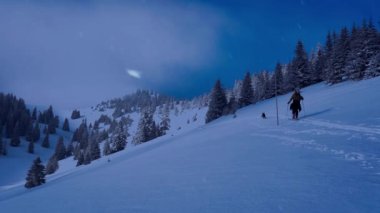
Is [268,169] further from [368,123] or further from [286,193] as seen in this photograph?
[368,123]

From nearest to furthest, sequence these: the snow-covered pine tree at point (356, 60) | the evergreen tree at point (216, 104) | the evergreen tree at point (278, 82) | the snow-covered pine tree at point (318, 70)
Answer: the snow-covered pine tree at point (356, 60), the evergreen tree at point (216, 104), the snow-covered pine tree at point (318, 70), the evergreen tree at point (278, 82)

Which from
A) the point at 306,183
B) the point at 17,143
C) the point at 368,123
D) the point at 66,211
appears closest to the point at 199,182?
the point at 306,183

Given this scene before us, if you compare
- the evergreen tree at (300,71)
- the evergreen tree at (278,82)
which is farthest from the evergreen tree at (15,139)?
the evergreen tree at (300,71)

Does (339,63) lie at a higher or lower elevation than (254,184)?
higher

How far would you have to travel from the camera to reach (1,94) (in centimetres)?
16125

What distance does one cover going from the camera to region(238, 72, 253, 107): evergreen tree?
238 ft

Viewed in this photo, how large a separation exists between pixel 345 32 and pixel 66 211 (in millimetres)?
65936

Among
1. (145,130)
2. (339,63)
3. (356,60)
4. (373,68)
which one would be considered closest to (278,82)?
(339,63)

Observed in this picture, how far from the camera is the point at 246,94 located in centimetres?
7344

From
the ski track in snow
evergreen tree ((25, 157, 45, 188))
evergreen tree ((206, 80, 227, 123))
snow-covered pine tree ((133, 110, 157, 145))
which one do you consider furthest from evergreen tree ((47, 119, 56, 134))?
the ski track in snow

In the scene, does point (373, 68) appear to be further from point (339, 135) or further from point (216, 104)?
point (339, 135)

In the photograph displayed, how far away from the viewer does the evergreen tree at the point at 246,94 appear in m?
72.7

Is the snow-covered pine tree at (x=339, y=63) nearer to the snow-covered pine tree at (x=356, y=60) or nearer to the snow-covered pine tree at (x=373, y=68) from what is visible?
the snow-covered pine tree at (x=356, y=60)

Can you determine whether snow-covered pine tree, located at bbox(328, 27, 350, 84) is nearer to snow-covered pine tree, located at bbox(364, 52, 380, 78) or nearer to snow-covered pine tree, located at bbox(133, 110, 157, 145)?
snow-covered pine tree, located at bbox(364, 52, 380, 78)
